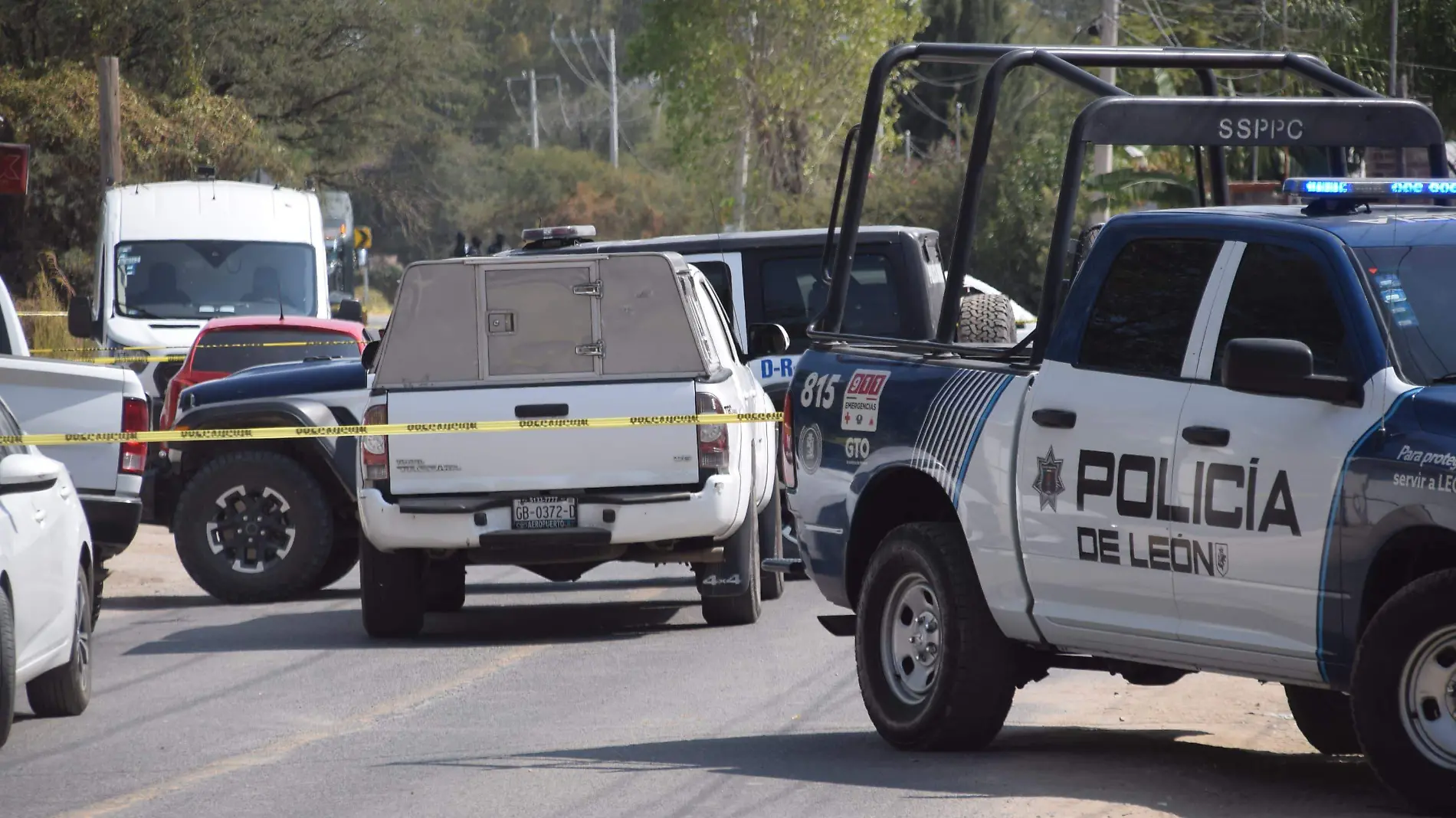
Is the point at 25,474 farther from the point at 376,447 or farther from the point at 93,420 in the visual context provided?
the point at 93,420

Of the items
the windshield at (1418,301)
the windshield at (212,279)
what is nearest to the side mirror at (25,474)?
the windshield at (1418,301)

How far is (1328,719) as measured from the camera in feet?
28.6

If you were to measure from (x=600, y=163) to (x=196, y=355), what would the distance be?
70.5 m

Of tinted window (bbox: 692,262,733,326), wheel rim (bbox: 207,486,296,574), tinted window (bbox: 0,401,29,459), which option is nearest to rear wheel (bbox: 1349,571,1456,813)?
tinted window (bbox: 0,401,29,459)

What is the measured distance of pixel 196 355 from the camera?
1759cm

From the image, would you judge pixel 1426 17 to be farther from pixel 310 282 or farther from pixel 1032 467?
pixel 1032 467

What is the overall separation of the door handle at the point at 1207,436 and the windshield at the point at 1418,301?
2.06 ft

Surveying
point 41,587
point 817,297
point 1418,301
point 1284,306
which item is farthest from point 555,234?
point 1418,301

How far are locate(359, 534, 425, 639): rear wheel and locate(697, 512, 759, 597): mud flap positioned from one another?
159 centimetres

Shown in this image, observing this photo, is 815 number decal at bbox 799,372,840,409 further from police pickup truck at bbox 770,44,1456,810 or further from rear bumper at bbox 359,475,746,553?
rear bumper at bbox 359,475,746,553

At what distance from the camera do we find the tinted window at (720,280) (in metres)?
15.4

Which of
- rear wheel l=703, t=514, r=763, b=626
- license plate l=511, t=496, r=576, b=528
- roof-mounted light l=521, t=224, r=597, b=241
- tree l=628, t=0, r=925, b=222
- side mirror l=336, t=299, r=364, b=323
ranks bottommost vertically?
rear wheel l=703, t=514, r=763, b=626

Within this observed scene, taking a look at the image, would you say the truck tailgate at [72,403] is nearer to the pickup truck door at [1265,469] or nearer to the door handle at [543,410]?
the door handle at [543,410]

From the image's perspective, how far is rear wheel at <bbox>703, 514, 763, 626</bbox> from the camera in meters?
12.7
